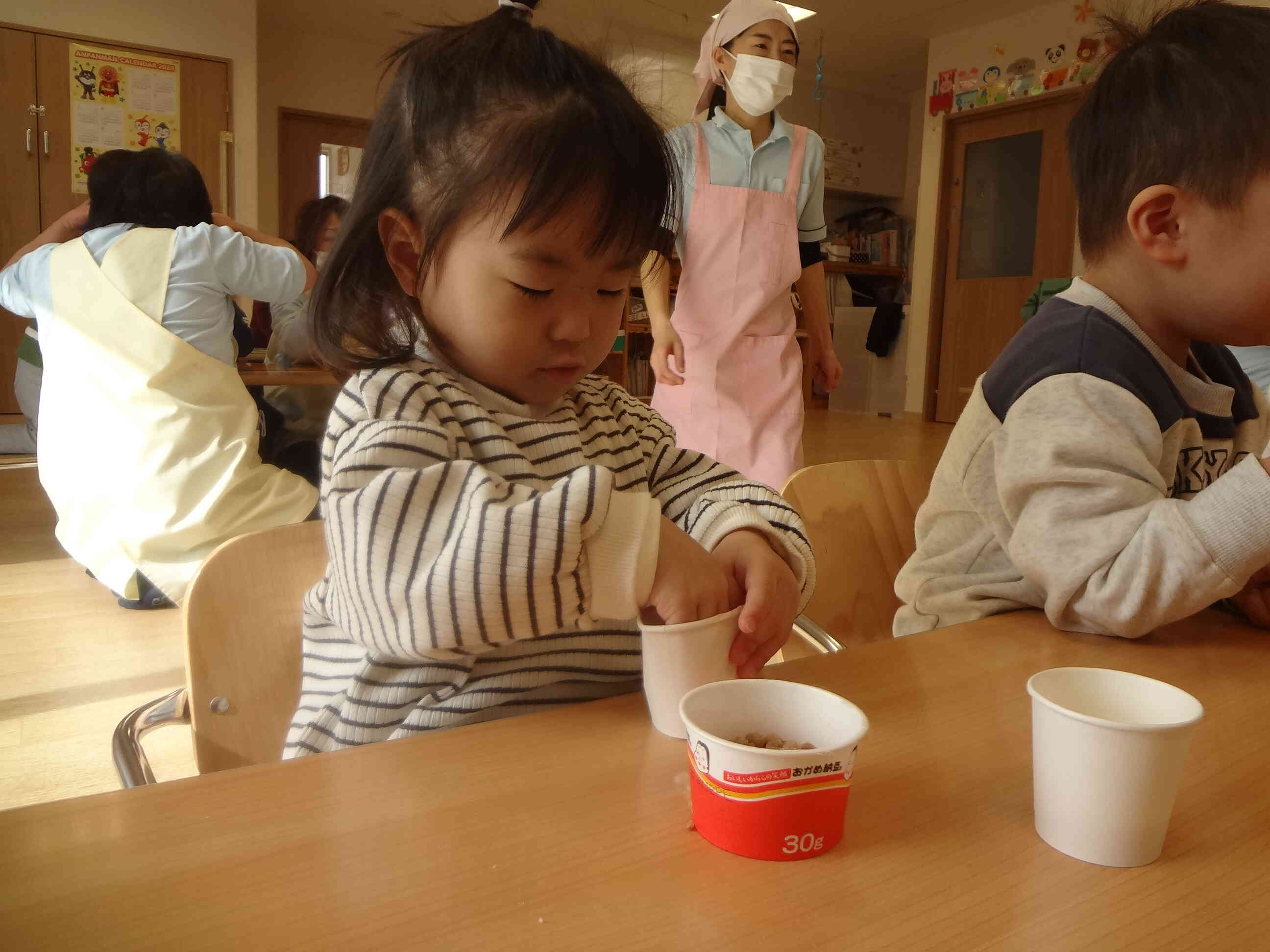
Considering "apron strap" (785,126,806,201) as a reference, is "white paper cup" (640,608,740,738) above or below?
below

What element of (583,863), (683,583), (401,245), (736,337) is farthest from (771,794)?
(736,337)

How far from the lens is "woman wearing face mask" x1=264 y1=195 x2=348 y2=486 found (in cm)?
315

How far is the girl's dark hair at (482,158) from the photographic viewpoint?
0.75 meters

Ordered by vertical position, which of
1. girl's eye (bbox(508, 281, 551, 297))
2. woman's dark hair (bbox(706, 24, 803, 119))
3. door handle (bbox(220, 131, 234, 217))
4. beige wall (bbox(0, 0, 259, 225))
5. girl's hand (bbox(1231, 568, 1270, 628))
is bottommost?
girl's hand (bbox(1231, 568, 1270, 628))

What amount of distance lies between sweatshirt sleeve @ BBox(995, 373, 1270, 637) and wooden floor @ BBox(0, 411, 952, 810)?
151 centimetres

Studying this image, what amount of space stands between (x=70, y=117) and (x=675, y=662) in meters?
6.40

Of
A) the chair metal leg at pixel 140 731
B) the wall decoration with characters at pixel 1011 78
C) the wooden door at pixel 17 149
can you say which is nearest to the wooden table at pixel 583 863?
the chair metal leg at pixel 140 731

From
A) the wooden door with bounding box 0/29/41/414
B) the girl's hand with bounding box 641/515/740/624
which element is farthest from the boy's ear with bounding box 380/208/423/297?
the wooden door with bounding box 0/29/41/414

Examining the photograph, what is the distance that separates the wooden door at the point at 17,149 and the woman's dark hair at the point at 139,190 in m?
3.44

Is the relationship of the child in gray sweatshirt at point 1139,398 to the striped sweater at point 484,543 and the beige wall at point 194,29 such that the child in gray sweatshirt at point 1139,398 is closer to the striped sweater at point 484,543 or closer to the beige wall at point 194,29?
the striped sweater at point 484,543

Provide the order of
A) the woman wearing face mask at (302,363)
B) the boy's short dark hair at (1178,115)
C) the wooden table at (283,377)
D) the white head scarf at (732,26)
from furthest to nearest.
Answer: the woman wearing face mask at (302,363) < the wooden table at (283,377) < the white head scarf at (732,26) < the boy's short dark hair at (1178,115)

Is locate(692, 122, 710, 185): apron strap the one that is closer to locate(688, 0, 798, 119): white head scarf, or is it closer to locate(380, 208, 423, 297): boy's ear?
locate(688, 0, 798, 119): white head scarf

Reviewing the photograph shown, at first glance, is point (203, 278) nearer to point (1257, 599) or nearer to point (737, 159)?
point (737, 159)

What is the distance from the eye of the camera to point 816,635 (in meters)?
1.06
